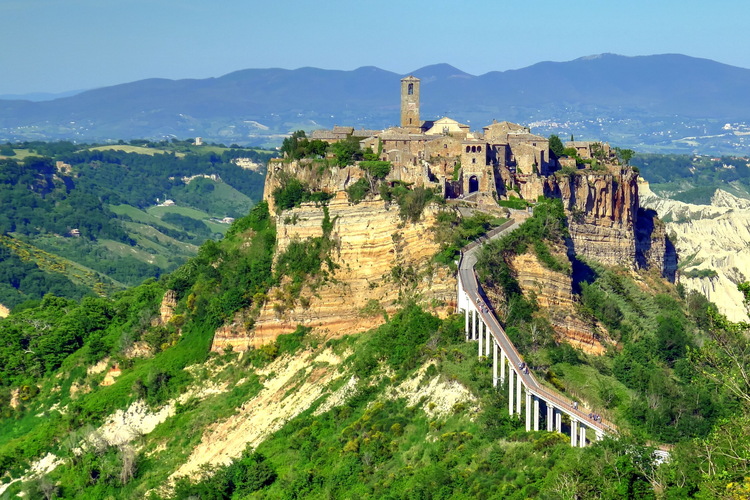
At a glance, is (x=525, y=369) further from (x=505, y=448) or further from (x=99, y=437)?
(x=99, y=437)

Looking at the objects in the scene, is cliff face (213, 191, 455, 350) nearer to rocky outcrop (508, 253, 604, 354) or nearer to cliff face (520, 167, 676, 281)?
rocky outcrop (508, 253, 604, 354)

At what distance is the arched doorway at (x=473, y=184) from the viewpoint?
60312mm

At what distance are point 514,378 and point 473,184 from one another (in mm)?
16800

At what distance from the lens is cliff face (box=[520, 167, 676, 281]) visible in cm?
6378

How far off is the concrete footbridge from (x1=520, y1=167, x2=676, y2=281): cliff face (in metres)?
13.3

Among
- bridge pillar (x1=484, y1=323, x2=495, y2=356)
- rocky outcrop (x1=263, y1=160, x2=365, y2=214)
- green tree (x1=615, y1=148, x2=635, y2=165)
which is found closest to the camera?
bridge pillar (x1=484, y1=323, x2=495, y2=356)

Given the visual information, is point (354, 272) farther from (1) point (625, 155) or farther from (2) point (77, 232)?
(2) point (77, 232)

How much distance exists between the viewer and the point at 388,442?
150 feet

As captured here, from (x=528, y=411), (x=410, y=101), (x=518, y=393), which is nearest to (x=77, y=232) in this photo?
(x=410, y=101)

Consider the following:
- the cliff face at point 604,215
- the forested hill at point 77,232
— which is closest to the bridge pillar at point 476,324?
the cliff face at point 604,215

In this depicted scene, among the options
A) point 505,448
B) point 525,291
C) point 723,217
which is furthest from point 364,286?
point 723,217

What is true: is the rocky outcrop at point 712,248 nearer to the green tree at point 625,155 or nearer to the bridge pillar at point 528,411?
the green tree at point 625,155

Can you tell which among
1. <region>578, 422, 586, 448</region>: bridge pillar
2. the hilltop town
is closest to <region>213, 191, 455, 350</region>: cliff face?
the hilltop town

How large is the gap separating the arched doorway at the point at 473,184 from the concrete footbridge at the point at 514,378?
30.0 feet
